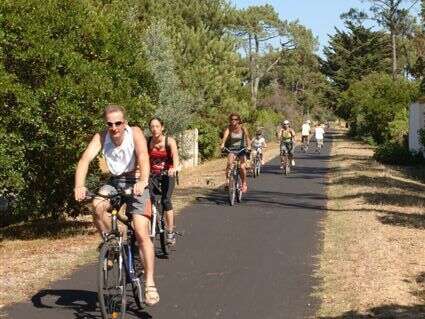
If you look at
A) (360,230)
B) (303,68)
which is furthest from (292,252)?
(303,68)

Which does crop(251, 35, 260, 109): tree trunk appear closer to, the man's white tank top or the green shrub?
the green shrub

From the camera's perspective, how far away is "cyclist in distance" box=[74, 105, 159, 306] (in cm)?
593

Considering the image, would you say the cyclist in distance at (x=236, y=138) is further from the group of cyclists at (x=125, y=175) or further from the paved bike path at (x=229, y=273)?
the group of cyclists at (x=125, y=175)

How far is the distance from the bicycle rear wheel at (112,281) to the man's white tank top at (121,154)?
2.18 ft

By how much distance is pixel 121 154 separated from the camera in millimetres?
6109

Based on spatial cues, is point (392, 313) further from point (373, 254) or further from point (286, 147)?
point (286, 147)

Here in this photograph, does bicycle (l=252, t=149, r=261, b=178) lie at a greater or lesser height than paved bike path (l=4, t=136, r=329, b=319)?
greater

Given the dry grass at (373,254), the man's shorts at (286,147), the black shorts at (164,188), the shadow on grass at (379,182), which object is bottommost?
the dry grass at (373,254)

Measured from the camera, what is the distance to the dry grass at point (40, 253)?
761cm

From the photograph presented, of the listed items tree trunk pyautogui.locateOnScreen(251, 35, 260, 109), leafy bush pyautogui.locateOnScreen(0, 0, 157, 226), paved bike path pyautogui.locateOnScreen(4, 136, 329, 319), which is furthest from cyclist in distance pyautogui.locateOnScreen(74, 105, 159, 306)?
tree trunk pyautogui.locateOnScreen(251, 35, 260, 109)

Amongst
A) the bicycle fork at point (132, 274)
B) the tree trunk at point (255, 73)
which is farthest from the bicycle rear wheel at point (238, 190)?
the tree trunk at point (255, 73)

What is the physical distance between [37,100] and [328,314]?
218 inches

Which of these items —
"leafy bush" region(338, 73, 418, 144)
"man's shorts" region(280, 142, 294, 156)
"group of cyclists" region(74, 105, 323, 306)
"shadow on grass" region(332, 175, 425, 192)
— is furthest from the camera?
"leafy bush" region(338, 73, 418, 144)

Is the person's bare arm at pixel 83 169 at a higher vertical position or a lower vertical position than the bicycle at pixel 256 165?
higher
